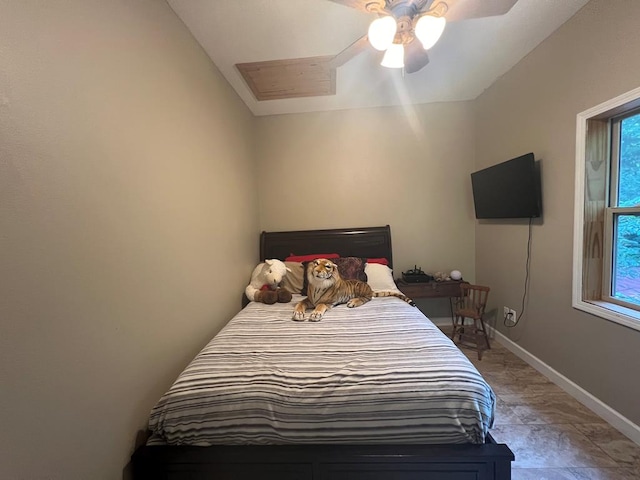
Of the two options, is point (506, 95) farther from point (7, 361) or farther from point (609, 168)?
point (7, 361)

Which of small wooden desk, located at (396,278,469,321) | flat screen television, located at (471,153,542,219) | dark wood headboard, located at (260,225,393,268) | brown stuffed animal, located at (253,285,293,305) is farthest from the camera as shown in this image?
dark wood headboard, located at (260,225,393,268)

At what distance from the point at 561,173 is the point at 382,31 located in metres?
1.73

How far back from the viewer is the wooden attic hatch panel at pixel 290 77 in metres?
2.28

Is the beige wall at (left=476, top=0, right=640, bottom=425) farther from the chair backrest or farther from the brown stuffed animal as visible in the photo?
the brown stuffed animal

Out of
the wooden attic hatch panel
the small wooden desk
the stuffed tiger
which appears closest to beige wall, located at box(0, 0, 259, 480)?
the wooden attic hatch panel

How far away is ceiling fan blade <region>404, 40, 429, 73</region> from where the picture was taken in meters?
1.63

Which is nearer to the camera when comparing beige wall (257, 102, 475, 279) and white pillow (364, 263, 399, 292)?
white pillow (364, 263, 399, 292)

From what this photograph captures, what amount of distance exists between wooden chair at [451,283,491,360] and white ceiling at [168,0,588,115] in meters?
2.04

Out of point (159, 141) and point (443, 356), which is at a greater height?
point (159, 141)

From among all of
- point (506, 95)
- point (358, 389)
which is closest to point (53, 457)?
point (358, 389)

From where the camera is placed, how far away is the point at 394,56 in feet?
5.44

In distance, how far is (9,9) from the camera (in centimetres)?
80

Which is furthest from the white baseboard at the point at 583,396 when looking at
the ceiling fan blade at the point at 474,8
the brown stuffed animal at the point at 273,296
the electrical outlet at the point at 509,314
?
the ceiling fan blade at the point at 474,8

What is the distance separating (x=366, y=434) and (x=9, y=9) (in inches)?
74.3
